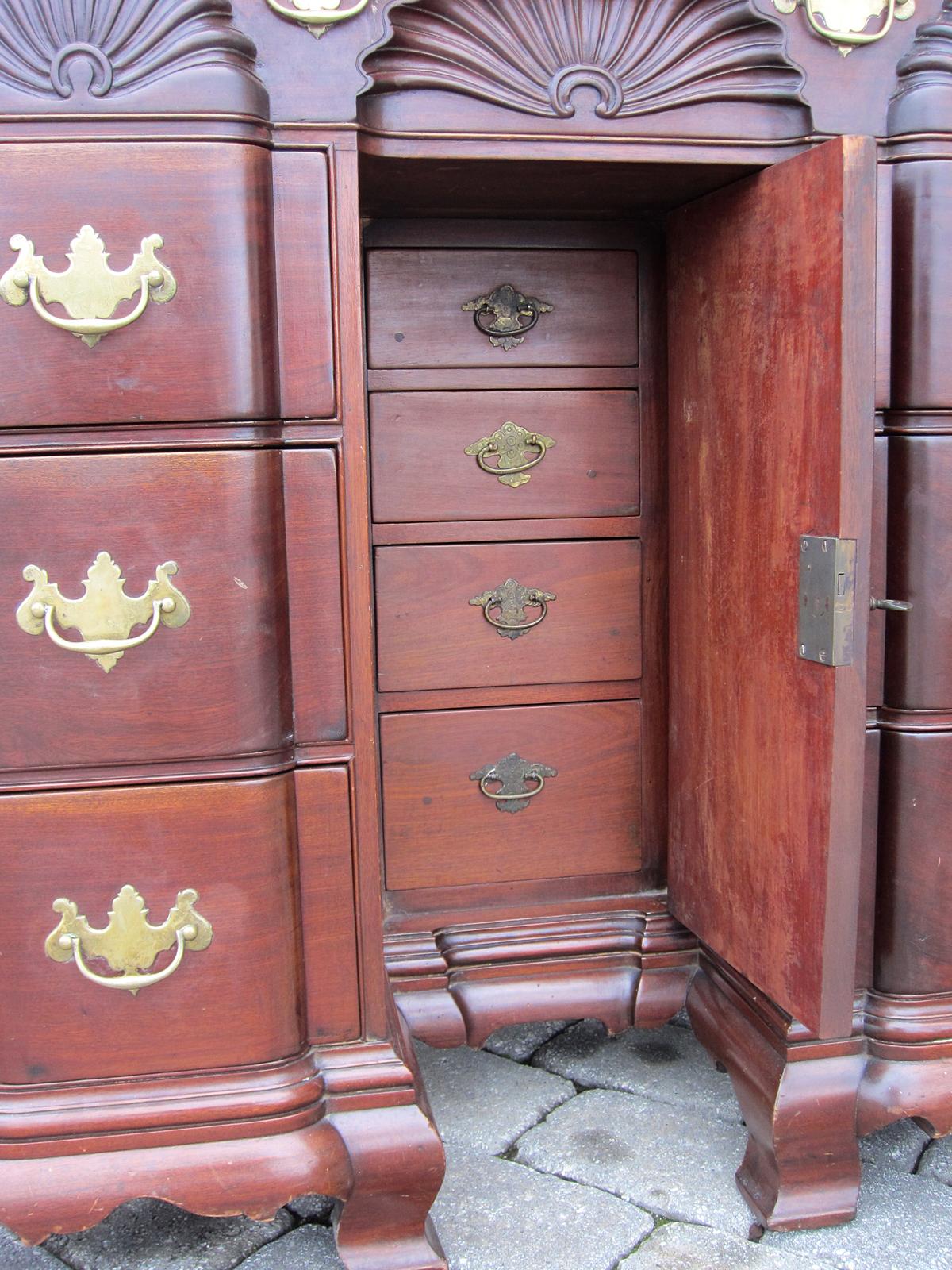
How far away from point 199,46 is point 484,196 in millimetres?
414

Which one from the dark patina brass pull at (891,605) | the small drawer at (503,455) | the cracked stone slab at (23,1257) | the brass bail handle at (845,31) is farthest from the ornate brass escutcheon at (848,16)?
the cracked stone slab at (23,1257)

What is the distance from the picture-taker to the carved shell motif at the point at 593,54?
4.04 feet

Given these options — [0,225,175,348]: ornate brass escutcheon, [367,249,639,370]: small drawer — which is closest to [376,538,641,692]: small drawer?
[367,249,639,370]: small drawer

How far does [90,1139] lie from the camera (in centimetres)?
124

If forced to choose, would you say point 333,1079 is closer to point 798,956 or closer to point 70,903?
point 70,903

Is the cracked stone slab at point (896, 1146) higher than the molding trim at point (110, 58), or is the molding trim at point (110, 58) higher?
the molding trim at point (110, 58)

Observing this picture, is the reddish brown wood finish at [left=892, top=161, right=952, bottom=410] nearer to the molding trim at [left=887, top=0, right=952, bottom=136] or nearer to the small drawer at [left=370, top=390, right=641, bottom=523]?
the molding trim at [left=887, top=0, right=952, bottom=136]

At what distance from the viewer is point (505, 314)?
1.56 meters

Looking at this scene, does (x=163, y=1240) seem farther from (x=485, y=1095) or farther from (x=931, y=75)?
(x=931, y=75)

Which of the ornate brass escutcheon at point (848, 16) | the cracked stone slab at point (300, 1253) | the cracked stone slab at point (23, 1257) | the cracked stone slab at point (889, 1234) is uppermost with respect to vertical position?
the ornate brass escutcheon at point (848, 16)

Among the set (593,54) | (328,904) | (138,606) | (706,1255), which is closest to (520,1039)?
(706,1255)

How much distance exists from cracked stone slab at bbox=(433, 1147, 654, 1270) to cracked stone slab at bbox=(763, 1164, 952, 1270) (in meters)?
0.19

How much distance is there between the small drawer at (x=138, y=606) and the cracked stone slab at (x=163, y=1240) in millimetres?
607

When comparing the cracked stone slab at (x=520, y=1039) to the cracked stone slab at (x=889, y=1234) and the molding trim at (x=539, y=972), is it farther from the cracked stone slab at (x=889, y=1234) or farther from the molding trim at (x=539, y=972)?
the cracked stone slab at (x=889, y=1234)
